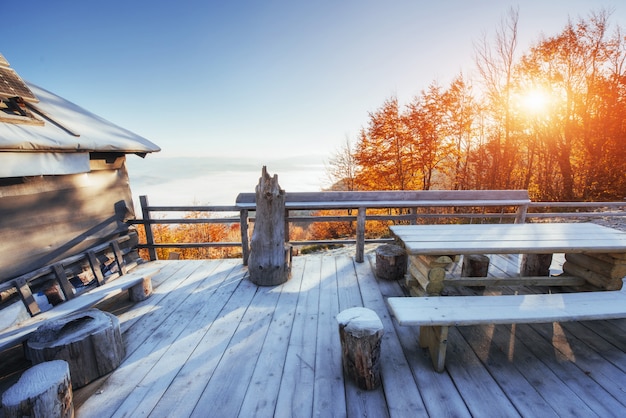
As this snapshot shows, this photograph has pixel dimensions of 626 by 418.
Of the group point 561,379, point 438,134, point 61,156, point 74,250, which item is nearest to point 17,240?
point 74,250

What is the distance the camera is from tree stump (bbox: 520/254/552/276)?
366cm

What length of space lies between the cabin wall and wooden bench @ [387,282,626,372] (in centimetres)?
383

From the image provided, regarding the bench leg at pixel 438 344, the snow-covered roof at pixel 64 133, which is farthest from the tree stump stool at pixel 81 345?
the bench leg at pixel 438 344

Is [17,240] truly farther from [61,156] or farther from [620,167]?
[620,167]

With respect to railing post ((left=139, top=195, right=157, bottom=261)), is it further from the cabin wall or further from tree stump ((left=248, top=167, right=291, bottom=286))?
tree stump ((left=248, top=167, right=291, bottom=286))

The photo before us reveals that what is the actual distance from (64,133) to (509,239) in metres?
5.09

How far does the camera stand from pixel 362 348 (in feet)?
6.46

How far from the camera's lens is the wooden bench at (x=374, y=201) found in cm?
433

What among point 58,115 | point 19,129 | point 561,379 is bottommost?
point 561,379

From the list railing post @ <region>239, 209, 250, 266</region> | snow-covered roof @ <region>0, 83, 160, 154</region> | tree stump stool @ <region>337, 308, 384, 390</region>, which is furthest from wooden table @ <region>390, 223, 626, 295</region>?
snow-covered roof @ <region>0, 83, 160, 154</region>

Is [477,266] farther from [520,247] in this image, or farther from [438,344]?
[438,344]

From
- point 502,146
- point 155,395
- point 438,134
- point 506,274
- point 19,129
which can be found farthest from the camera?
point 438,134

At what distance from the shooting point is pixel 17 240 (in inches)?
110

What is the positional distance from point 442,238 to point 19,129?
441 centimetres
